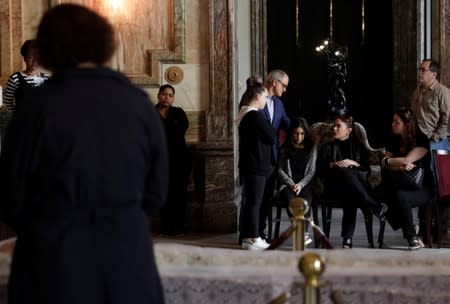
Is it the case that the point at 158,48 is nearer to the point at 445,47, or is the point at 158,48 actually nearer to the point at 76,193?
the point at 445,47

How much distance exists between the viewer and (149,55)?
8.88 metres

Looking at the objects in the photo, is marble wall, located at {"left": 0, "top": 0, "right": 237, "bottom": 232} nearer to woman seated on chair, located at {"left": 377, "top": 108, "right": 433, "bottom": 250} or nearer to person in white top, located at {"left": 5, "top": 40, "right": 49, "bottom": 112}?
person in white top, located at {"left": 5, "top": 40, "right": 49, "bottom": 112}

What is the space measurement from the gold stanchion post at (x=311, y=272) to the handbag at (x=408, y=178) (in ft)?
17.2

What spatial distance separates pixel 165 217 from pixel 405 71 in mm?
6762

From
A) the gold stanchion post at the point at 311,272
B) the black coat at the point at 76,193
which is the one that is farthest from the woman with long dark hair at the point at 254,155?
the gold stanchion post at the point at 311,272

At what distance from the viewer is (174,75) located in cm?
889

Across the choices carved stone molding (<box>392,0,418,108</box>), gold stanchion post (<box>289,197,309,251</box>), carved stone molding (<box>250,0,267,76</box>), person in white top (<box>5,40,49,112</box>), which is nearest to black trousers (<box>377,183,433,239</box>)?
person in white top (<box>5,40,49,112</box>)

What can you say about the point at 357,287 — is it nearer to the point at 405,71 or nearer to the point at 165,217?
the point at 165,217

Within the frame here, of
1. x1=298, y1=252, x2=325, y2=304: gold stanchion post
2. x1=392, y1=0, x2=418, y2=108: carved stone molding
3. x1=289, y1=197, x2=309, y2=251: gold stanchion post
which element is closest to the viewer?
x1=298, y1=252, x2=325, y2=304: gold stanchion post

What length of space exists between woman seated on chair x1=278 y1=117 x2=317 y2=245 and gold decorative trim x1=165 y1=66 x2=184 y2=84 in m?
1.46

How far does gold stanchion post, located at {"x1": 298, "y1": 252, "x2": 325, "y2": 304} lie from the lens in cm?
236

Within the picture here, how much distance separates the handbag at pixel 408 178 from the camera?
750cm

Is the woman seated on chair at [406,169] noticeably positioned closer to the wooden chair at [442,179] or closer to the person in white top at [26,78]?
the wooden chair at [442,179]

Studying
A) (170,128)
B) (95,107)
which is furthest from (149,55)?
(95,107)
